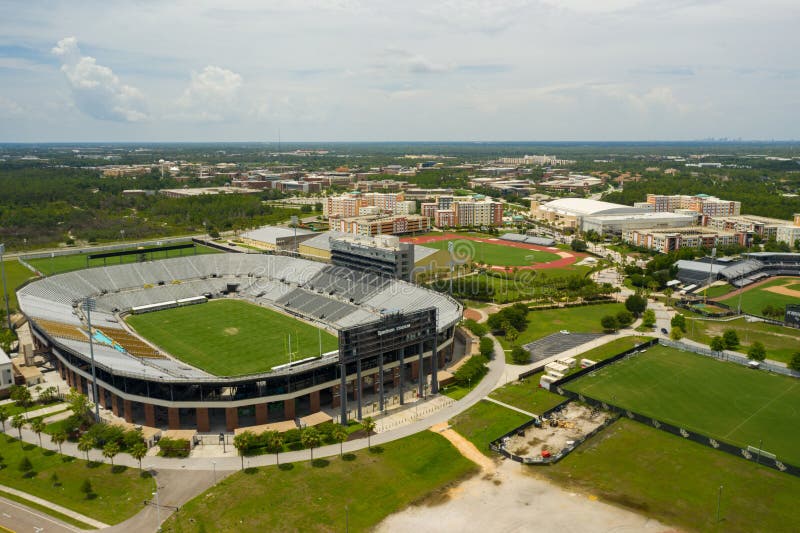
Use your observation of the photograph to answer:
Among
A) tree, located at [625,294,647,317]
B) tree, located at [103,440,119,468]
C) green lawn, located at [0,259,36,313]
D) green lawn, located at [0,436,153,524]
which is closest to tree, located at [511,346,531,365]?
tree, located at [625,294,647,317]

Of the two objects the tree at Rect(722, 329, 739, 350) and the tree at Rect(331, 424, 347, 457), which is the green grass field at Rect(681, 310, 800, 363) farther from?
the tree at Rect(331, 424, 347, 457)

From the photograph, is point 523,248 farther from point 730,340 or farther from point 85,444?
point 85,444

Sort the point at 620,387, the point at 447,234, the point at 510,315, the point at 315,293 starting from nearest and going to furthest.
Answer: the point at 620,387 → the point at 510,315 → the point at 315,293 → the point at 447,234

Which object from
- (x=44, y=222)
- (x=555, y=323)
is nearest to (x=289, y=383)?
(x=555, y=323)

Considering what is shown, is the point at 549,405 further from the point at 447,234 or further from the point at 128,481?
the point at 447,234

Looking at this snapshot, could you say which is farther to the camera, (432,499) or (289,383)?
(289,383)

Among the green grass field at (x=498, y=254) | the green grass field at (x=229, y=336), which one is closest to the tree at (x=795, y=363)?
the green grass field at (x=229, y=336)

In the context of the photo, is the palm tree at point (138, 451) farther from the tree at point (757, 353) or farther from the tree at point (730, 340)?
the tree at point (730, 340)

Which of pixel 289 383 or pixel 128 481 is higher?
pixel 289 383

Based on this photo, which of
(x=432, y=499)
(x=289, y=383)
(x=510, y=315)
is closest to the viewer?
(x=432, y=499)
